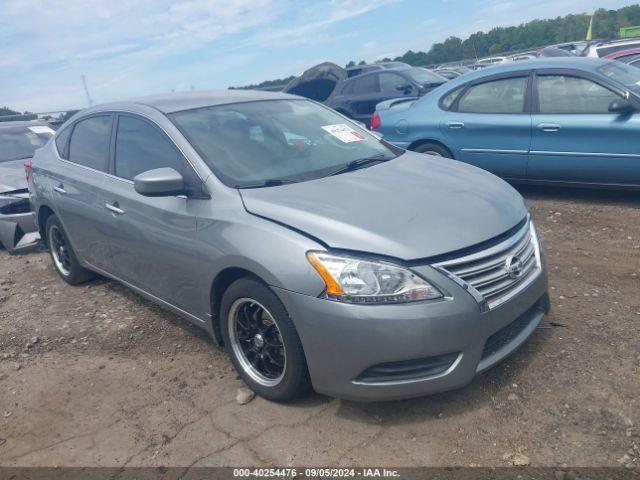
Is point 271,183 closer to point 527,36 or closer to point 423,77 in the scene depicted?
point 423,77

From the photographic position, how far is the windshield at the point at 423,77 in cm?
1216

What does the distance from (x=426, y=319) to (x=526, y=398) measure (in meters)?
0.81

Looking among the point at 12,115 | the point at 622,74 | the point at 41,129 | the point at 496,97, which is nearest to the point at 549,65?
the point at 496,97

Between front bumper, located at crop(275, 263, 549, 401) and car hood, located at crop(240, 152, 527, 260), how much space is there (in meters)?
0.23

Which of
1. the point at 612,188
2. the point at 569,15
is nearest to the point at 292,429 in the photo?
the point at 612,188

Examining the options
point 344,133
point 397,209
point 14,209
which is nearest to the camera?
point 397,209

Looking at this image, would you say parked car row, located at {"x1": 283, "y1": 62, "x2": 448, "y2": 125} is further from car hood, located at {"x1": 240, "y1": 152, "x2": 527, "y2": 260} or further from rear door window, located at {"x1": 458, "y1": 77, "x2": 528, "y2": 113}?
car hood, located at {"x1": 240, "y1": 152, "x2": 527, "y2": 260}

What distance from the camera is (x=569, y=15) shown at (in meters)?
58.4

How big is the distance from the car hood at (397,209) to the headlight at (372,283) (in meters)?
0.08

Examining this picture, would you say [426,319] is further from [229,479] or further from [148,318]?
[148,318]

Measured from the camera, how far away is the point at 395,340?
2.53 meters

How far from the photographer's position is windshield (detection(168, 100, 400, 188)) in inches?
133

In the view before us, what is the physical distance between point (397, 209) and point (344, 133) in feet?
4.52

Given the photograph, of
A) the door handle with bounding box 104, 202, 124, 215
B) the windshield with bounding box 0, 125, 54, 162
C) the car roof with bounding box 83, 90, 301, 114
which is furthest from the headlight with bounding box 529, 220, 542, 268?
the windshield with bounding box 0, 125, 54, 162
